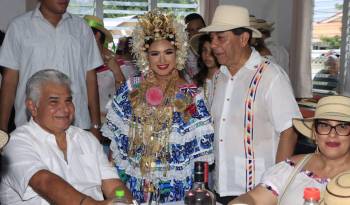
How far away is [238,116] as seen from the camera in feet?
10.5

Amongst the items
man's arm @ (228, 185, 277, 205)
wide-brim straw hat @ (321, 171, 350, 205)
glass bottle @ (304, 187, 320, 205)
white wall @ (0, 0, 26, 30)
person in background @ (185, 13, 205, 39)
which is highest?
white wall @ (0, 0, 26, 30)

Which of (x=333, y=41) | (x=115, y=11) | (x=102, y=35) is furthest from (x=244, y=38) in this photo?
(x=115, y=11)

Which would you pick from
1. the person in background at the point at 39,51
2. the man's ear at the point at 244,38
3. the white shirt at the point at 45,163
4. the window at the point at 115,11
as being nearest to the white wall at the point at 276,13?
the window at the point at 115,11

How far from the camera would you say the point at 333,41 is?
7.30 meters

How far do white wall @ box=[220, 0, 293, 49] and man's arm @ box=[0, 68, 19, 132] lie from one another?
469cm

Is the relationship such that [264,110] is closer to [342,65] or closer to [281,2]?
[342,65]

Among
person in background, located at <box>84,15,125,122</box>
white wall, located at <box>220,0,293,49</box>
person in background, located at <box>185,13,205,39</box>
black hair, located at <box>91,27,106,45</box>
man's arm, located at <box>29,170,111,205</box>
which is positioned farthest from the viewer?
white wall, located at <box>220,0,293,49</box>

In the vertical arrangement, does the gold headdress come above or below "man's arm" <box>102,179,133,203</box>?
above

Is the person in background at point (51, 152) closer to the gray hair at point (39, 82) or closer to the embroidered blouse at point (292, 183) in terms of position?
the gray hair at point (39, 82)

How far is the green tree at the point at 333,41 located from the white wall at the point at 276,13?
796 mm

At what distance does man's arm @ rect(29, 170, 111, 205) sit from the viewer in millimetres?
2396

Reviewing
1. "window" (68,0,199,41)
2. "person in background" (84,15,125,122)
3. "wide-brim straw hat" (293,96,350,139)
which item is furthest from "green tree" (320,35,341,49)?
"wide-brim straw hat" (293,96,350,139)

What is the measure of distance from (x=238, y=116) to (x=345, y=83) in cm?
402

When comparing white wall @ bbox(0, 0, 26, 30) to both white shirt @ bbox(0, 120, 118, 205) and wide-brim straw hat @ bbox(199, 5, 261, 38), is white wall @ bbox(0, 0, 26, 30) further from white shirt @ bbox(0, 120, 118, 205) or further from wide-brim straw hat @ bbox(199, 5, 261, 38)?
white shirt @ bbox(0, 120, 118, 205)
